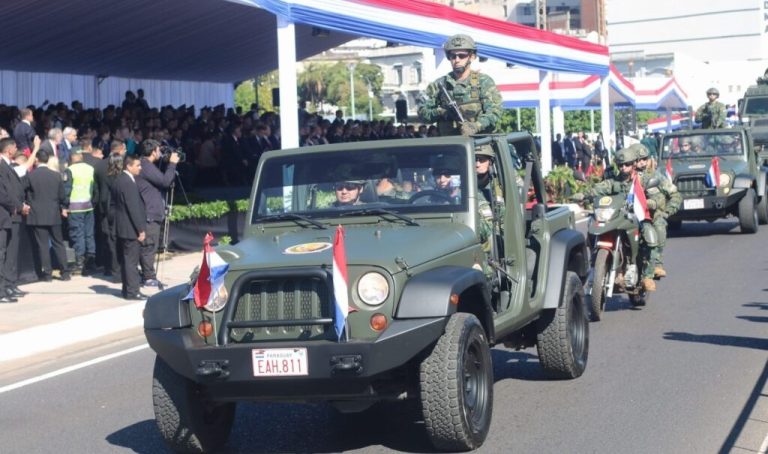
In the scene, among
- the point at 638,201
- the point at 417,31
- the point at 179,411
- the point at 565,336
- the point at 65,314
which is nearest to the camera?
the point at 179,411

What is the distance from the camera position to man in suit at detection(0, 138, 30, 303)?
15086 millimetres

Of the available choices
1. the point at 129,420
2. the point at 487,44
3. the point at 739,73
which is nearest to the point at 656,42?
the point at 739,73

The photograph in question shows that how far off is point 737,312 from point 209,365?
7752 millimetres

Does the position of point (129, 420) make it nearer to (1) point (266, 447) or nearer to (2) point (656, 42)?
(1) point (266, 447)

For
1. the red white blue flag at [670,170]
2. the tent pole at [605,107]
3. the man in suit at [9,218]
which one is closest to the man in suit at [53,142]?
the man in suit at [9,218]

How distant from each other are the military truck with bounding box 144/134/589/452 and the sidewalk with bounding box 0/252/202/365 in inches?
201

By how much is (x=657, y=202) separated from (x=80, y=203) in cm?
858

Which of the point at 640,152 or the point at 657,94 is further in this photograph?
the point at 657,94

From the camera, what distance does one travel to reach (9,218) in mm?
15211

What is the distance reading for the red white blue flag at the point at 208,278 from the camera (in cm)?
696

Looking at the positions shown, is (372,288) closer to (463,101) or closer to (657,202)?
(463,101)

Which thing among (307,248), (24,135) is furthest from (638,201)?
(24,135)

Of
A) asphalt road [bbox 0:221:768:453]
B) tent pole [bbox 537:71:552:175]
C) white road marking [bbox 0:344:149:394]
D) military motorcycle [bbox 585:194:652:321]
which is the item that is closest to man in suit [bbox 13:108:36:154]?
white road marking [bbox 0:344:149:394]

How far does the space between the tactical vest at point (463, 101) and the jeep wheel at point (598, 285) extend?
2756 mm
